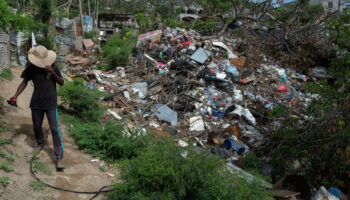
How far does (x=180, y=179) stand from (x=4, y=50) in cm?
625

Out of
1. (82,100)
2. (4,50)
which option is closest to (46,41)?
(4,50)

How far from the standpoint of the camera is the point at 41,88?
369 centimetres

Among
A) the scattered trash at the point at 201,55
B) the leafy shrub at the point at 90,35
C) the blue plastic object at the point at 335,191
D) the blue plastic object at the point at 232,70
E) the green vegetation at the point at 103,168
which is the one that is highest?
the scattered trash at the point at 201,55

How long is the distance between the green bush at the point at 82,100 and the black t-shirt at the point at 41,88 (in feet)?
7.56

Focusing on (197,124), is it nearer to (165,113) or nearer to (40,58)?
(165,113)

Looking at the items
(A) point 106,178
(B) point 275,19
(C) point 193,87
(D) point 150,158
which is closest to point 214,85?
(C) point 193,87

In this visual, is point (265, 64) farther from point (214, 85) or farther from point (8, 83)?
point (8, 83)

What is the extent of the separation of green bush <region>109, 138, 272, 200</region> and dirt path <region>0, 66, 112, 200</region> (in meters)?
0.71

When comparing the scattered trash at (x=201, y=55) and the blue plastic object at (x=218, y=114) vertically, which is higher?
the scattered trash at (x=201, y=55)

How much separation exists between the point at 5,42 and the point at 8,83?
1248mm

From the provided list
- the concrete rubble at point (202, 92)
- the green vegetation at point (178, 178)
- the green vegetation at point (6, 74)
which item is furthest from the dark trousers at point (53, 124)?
the green vegetation at point (6, 74)

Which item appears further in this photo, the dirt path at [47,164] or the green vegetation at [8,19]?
the green vegetation at [8,19]

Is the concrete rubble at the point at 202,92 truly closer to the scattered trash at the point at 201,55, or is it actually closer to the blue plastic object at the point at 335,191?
the scattered trash at the point at 201,55

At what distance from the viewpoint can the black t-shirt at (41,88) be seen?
3.68m
